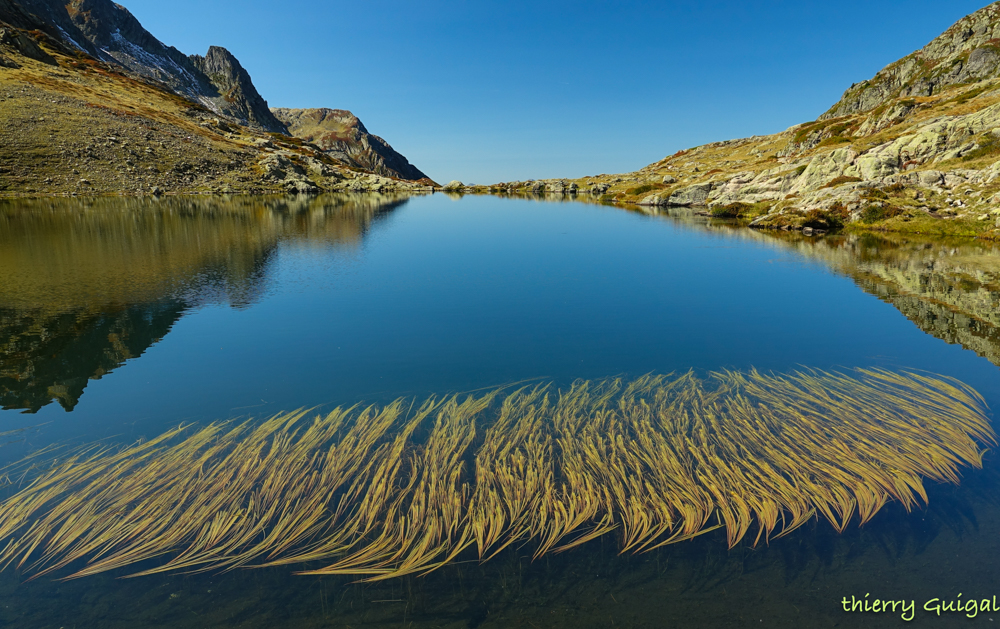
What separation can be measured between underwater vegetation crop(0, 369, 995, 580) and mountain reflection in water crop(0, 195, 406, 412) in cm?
520

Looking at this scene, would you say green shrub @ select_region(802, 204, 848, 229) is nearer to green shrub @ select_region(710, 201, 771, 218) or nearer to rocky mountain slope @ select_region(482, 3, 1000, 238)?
rocky mountain slope @ select_region(482, 3, 1000, 238)

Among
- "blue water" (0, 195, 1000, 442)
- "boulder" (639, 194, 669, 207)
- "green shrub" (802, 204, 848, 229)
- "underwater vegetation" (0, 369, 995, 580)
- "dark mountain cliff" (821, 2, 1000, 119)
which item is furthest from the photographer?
"dark mountain cliff" (821, 2, 1000, 119)

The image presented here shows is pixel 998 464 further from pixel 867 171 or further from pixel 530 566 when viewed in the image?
pixel 867 171

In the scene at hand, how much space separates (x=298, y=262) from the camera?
2925 cm

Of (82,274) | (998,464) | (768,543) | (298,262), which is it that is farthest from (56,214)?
(998,464)

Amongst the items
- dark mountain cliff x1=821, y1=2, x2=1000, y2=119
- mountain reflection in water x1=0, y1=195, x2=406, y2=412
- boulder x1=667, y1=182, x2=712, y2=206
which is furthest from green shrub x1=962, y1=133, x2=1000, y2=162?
dark mountain cliff x1=821, y1=2, x2=1000, y2=119

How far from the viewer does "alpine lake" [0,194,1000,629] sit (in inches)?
219

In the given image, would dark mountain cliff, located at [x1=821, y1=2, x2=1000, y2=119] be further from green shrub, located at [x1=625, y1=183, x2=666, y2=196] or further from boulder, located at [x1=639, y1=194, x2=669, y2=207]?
boulder, located at [x1=639, y1=194, x2=669, y2=207]

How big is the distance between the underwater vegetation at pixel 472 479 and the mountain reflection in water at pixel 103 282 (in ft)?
17.0

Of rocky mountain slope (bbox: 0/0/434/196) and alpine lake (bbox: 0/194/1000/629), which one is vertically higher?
rocky mountain slope (bbox: 0/0/434/196)

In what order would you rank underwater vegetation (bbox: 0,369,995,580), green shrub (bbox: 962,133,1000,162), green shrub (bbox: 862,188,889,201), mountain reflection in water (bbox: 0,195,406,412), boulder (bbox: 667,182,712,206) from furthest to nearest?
boulder (bbox: 667,182,712,206)
green shrub (bbox: 862,188,889,201)
green shrub (bbox: 962,133,1000,162)
mountain reflection in water (bbox: 0,195,406,412)
underwater vegetation (bbox: 0,369,995,580)

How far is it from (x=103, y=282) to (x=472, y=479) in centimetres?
2419

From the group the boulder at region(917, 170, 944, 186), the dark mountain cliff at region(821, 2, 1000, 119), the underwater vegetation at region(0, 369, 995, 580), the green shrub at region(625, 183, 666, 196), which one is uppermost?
the dark mountain cliff at region(821, 2, 1000, 119)

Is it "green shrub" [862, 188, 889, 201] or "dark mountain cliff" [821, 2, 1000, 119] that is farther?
"dark mountain cliff" [821, 2, 1000, 119]
